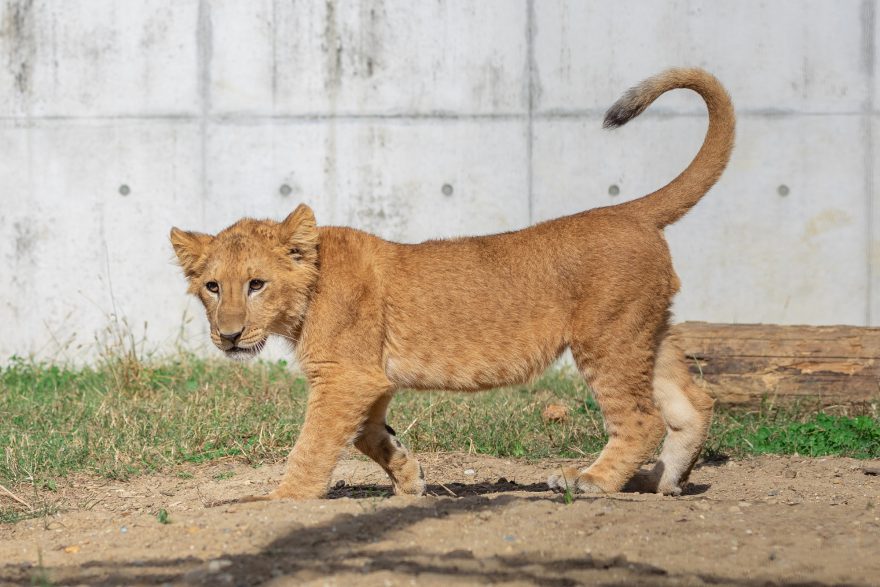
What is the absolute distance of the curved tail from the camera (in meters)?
5.95

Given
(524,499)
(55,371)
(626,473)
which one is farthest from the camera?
(55,371)

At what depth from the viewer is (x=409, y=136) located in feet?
33.4

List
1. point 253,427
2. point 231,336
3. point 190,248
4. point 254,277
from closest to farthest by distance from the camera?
point 231,336 < point 254,277 < point 190,248 < point 253,427

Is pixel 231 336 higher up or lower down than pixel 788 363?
higher up

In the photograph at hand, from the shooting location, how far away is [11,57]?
10.4 metres

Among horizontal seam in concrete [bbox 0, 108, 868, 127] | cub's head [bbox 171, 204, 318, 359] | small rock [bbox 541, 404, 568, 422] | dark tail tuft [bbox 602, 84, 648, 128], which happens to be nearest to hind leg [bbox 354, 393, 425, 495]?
cub's head [bbox 171, 204, 318, 359]

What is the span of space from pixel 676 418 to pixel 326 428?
75.3 inches

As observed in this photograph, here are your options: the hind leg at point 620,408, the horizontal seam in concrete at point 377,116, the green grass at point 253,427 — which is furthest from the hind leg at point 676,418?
the horizontal seam in concrete at point 377,116

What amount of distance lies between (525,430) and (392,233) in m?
3.39

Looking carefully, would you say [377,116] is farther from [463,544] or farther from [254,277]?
[463,544]

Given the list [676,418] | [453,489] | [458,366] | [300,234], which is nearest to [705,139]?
[676,418]

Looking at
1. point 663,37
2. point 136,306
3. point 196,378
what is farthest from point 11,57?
point 663,37

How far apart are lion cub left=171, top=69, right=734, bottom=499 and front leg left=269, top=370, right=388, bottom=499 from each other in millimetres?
13

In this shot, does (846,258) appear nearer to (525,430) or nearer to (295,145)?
(525,430)
